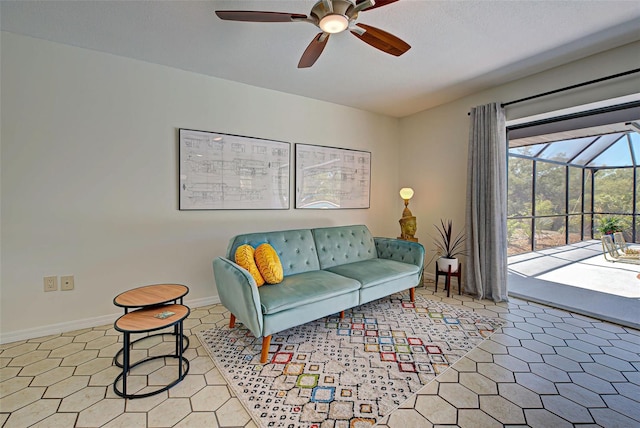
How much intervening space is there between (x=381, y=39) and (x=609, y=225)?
11.1 ft

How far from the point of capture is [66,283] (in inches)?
98.2

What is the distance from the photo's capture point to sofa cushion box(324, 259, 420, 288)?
2.75 meters

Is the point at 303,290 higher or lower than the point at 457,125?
lower

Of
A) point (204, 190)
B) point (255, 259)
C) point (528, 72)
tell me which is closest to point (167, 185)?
point (204, 190)

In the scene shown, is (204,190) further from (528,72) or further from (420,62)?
(528,72)

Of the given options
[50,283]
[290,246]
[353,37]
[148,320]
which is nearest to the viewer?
[148,320]

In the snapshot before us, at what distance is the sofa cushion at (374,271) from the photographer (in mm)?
2745

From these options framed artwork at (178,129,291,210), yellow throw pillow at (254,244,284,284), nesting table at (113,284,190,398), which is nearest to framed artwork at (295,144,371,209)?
framed artwork at (178,129,291,210)

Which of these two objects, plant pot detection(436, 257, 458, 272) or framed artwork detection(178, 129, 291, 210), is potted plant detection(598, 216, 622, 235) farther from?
framed artwork detection(178, 129, 291, 210)

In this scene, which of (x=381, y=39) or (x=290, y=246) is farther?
(x=290, y=246)

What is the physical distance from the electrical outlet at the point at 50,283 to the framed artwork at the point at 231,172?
3.92ft

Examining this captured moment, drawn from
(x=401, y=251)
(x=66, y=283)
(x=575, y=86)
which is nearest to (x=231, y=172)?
(x=66, y=283)

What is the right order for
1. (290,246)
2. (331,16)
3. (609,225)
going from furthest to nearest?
(609,225)
(290,246)
(331,16)

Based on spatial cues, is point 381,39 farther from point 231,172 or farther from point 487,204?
point 487,204
